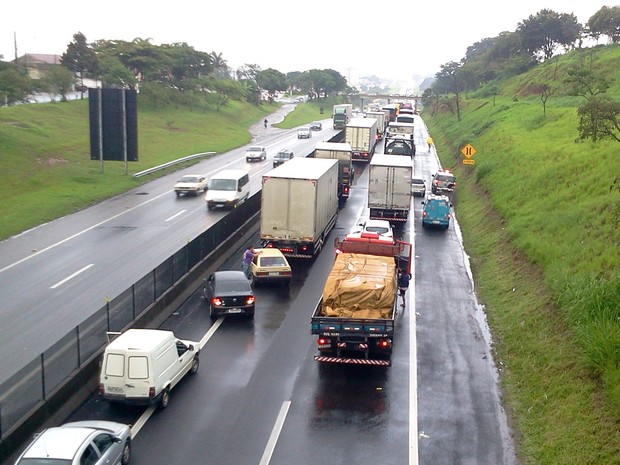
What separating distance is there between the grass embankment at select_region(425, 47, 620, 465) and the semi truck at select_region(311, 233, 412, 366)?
3491 millimetres

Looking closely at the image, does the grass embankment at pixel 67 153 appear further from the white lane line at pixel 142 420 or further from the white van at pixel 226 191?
the white lane line at pixel 142 420

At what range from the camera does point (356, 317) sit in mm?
19047

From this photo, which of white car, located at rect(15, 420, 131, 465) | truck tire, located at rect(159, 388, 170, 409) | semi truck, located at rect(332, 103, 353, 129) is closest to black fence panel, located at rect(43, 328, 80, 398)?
truck tire, located at rect(159, 388, 170, 409)

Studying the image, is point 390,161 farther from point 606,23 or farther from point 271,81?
point 271,81

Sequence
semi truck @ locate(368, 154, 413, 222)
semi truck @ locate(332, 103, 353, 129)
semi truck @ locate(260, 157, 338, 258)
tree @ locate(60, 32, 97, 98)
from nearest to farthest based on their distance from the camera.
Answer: semi truck @ locate(260, 157, 338, 258) < semi truck @ locate(368, 154, 413, 222) < tree @ locate(60, 32, 97, 98) < semi truck @ locate(332, 103, 353, 129)

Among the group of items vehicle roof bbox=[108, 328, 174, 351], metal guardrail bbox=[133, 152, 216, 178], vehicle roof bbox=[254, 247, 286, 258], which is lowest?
vehicle roof bbox=[254, 247, 286, 258]

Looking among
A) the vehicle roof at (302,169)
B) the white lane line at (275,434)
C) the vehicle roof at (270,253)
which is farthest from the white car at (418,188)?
the white lane line at (275,434)

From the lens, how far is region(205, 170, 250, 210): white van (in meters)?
42.6

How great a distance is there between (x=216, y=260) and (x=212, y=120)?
75686 millimetres

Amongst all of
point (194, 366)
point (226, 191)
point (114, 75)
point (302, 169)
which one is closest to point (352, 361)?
point (194, 366)

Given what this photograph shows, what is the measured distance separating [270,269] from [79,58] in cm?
8184

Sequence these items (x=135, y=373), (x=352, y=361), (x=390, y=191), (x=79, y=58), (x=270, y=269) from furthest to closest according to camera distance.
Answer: (x=79, y=58) < (x=390, y=191) < (x=270, y=269) < (x=352, y=361) < (x=135, y=373)

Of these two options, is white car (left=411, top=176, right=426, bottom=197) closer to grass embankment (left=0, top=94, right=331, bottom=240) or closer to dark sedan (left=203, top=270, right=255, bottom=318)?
grass embankment (left=0, top=94, right=331, bottom=240)

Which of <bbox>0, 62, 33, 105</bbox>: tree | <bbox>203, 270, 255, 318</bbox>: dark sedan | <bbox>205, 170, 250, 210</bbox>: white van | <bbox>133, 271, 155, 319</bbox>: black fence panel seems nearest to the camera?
<bbox>133, 271, 155, 319</bbox>: black fence panel
